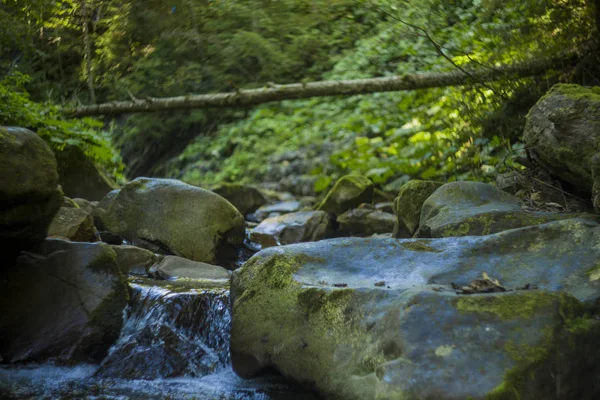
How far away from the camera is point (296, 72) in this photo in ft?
37.8

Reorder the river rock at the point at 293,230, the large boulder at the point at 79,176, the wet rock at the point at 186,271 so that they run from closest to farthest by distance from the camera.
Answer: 1. the wet rock at the point at 186,271
2. the river rock at the point at 293,230
3. the large boulder at the point at 79,176

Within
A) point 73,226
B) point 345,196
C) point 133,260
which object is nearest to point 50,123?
point 73,226

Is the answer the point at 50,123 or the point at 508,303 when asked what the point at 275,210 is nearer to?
the point at 50,123

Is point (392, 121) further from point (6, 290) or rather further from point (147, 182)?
point (6, 290)

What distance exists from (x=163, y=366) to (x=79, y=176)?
16.8 ft

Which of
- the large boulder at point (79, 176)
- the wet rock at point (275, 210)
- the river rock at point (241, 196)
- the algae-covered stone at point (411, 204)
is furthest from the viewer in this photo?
the wet rock at point (275, 210)

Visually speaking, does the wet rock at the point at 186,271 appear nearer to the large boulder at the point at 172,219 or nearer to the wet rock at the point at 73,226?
the large boulder at the point at 172,219

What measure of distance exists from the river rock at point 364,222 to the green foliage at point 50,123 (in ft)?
12.4

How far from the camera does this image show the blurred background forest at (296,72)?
646 cm

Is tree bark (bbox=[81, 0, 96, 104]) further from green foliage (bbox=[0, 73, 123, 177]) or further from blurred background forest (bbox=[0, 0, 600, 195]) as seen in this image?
green foliage (bbox=[0, 73, 123, 177])

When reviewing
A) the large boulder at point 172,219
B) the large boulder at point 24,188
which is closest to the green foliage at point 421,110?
the large boulder at point 172,219

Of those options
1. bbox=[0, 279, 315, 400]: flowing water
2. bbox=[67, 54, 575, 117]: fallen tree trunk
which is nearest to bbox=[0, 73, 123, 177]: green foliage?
bbox=[67, 54, 575, 117]: fallen tree trunk

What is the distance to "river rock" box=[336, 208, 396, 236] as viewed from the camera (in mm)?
7520

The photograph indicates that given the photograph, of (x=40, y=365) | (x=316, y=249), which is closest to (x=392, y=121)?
(x=316, y=249)
